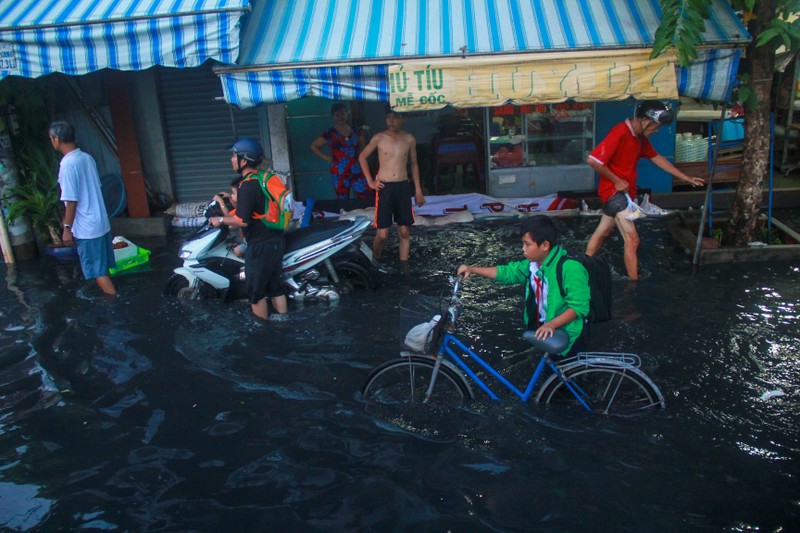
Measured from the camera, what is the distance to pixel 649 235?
884 centimetres

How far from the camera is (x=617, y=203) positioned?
22.8 feet

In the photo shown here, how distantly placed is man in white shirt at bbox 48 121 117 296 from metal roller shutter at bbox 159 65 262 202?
11.7 ft

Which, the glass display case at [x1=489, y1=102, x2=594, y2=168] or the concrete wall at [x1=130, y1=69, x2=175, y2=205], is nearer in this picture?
the glass display case at [x1=489, y1=102, x2=594, y2=168]

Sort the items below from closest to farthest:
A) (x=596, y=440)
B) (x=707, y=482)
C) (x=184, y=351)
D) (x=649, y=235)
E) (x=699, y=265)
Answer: (x=707, y=482) < (x=596, y=440) < (x=184, y=351) < (x=699, y=265) < (x=649, y=235)

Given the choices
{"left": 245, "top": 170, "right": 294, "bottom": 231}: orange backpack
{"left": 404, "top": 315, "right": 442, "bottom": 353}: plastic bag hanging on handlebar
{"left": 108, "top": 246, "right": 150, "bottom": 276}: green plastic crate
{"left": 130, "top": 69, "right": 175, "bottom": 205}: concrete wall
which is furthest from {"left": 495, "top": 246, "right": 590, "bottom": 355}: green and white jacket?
{"left": 130, "top": 69, "right": 175, "bottom": 205}: concrete wall

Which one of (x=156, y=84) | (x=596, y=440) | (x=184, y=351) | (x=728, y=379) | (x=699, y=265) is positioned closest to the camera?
(x=596, y=440)

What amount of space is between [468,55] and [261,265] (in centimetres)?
307

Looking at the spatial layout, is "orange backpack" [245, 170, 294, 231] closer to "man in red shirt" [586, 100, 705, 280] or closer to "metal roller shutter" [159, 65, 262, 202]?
"man in red shirt" [586, 100, 705, 280]

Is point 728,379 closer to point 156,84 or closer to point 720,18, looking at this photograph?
point 720,18

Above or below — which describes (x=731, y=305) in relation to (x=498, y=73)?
below

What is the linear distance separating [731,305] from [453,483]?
3.84 m

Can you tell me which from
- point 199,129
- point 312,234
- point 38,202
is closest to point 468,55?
point 312,234

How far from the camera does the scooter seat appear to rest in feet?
22.2

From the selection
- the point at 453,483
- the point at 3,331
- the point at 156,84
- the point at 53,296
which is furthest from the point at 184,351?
the point at 156,84
